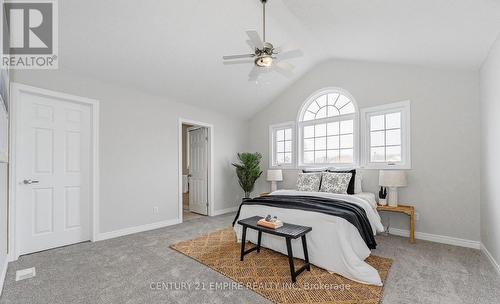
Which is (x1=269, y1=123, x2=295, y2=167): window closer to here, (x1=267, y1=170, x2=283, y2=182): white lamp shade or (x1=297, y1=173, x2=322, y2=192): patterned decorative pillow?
(x1=267, y1=170, x2=283, y2=182): white lamp shade

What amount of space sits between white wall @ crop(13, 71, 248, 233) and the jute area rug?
126 centimetres

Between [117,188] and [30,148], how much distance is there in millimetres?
1215

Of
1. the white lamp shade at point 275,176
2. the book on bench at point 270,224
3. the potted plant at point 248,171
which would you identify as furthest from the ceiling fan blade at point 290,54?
the potted plant at point 248,171

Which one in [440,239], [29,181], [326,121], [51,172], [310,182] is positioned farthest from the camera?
[326,121]

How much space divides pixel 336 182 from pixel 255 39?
2.62m

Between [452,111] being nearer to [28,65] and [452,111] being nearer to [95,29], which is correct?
[95,29]

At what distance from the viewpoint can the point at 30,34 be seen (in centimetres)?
269

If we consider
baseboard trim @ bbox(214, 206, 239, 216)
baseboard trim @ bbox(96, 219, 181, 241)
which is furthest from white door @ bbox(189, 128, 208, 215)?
baseboard trim @ bbox(96, 219, 181, 241)

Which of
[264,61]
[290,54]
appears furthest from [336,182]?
[264,61]

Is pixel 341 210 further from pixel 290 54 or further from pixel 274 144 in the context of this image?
pixel 274 144

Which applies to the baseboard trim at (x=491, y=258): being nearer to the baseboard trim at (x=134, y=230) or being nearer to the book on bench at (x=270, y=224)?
the book on bench at (x=270, y=224)

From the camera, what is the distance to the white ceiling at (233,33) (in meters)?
2.43

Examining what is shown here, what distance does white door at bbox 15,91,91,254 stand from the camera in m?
3.00

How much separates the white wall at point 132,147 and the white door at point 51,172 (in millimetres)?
232
